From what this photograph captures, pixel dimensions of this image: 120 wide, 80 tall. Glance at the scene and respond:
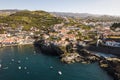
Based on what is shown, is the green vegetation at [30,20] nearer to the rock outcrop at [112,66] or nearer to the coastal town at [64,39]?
the coastal town at [64,39]

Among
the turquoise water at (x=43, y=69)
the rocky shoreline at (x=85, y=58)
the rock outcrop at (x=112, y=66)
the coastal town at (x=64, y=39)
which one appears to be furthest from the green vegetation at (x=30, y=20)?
the rock outcrop at (x=112, y=66)

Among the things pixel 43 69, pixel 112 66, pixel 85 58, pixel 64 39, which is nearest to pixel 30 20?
pixel 64 39

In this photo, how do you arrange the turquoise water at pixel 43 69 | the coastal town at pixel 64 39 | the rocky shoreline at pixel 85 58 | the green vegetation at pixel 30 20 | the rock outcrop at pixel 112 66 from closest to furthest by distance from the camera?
the rock outcrop at pixel 112 66 < the turquoise water at pixel 43 69 < the rocky shoreline at pixel 85 58 < the coastal town at pixel 64 39 < the green vegetation at pixel 30 20

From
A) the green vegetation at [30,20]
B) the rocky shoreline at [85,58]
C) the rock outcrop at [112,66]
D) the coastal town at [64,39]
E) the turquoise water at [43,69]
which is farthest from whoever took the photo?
the green vegetation at [30,20]

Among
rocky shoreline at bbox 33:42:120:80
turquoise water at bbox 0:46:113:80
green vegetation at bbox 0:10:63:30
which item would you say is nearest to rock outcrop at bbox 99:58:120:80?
rocky shoreline at bbox 33:42:120:80

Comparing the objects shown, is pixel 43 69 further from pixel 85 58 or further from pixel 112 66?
pixel 112 66

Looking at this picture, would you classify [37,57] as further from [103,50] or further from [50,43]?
[103,50]

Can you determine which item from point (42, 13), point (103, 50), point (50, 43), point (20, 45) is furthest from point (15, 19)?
point (103, 50)
